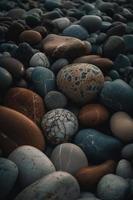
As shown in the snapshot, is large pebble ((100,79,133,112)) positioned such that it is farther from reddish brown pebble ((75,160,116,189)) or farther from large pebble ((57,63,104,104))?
reddish brown pebble ((75,160,116,189))

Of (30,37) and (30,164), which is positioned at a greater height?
(30,37)

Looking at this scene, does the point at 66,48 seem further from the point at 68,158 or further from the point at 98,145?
the point at 68,158

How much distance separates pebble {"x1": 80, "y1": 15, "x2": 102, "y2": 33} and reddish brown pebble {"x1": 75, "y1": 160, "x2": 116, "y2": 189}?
1.94 metres

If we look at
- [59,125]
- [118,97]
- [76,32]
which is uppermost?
[76,32]

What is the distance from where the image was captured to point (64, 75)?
3.10 m

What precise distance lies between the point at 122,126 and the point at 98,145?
0.22 metres

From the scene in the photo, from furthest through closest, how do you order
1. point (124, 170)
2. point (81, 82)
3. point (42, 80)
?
point (42, 80)
point (81, 82)
point (124, 170)

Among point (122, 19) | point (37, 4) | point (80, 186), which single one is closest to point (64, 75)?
point (80, 186)

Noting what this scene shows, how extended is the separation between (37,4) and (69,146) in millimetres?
2745

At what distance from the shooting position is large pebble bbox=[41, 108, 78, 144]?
276cm

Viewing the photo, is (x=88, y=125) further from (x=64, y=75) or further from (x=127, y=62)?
(x=127, y=62)

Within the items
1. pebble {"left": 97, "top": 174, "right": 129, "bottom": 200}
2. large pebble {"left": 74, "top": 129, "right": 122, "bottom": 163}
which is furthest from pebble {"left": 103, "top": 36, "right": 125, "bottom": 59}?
pebble {"left": 97, "top": 174, "right": 129, "bottom": 200}

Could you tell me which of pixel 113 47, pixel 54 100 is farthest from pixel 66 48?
pixel 54 100

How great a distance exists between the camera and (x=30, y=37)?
3.69 m
